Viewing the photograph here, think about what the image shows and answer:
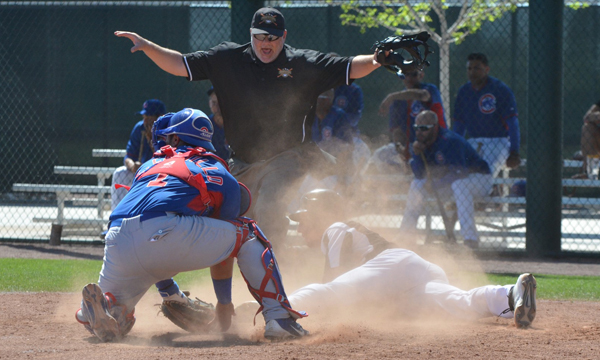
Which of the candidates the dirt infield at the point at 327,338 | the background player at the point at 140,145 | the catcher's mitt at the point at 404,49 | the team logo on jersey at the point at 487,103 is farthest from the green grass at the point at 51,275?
the team logo on jersey at the point at 487,103

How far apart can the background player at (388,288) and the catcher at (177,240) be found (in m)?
0.43

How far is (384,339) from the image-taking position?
396 cm

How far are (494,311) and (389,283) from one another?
25.6 inches

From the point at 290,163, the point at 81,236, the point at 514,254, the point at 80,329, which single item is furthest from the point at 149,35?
the point at 80,329

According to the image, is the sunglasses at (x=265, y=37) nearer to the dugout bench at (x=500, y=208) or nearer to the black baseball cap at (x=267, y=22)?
the black baseball cap at (x=267, y=22)

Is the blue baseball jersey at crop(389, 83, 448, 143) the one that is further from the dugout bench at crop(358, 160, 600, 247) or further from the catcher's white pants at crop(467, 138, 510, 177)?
the dugout bench at crop(358, 160, 600, 247)

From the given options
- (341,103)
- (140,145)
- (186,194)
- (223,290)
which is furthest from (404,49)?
(341,103)

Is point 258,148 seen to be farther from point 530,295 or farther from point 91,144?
point 91,144

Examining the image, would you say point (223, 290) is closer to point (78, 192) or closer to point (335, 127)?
point (335, 127)

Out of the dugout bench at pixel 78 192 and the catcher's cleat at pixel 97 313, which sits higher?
the catcher's cleat at pixel 97 313

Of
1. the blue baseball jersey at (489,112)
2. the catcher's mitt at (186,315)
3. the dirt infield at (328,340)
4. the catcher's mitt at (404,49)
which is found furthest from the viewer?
the blue baseball jersey at (489,112)

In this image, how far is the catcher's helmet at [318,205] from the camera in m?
5.09

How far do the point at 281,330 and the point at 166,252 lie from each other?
740 mm

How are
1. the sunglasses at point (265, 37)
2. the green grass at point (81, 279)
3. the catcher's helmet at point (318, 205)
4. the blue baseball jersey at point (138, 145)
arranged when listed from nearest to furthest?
the catcher's helmet at point (318, 205) < the sunglasses at point (265, 37) < the green grass at point (81, 279) < the blue baseball jersey at point (138, 145)
